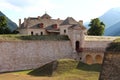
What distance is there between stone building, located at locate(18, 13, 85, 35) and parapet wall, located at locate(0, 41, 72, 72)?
15.5 feet

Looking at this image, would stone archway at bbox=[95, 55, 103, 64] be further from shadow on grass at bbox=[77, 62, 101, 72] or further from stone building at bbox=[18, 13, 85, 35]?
stone building at bbox=[18, 13, 85, 35]

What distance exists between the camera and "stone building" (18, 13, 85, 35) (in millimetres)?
51972

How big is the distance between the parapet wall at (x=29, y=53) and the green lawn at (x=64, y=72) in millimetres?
2166

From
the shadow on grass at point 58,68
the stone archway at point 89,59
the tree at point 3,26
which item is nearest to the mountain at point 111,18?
the tree at point 3,26

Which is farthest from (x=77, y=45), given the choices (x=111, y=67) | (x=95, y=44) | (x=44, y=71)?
(x=111, y=67)

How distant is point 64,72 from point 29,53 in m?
7.20

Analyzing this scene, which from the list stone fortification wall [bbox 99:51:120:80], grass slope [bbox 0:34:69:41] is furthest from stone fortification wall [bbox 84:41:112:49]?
stone fortification wall [bbox 99:51:120:80]

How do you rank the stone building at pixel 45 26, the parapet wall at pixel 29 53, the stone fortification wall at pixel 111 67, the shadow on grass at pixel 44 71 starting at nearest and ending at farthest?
the stone fortification wall at pixel 111 67
the shadow on grass at pixel 44 71
the parapet wall at pixel 29 53
the stone building at pixel 45 26

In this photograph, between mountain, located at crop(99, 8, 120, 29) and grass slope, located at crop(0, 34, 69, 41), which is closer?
grass slope, located at crop(0, 34, 69, 41)

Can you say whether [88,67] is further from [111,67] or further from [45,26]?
[111,67]

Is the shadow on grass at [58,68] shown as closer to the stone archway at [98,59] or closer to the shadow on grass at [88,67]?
the shadow on grass at [88,67]

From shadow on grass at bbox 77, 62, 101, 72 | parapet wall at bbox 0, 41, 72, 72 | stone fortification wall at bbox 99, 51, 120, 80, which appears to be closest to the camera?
stone fortification wall at bbox 99, 51, 120, 80

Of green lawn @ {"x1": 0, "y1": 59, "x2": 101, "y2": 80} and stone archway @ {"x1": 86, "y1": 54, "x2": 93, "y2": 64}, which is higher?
stone archway @ {"x1": 86, "y1": 54, "x2": 93, "y2": 64}

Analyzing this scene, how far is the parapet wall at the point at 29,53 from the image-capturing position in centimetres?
4159
